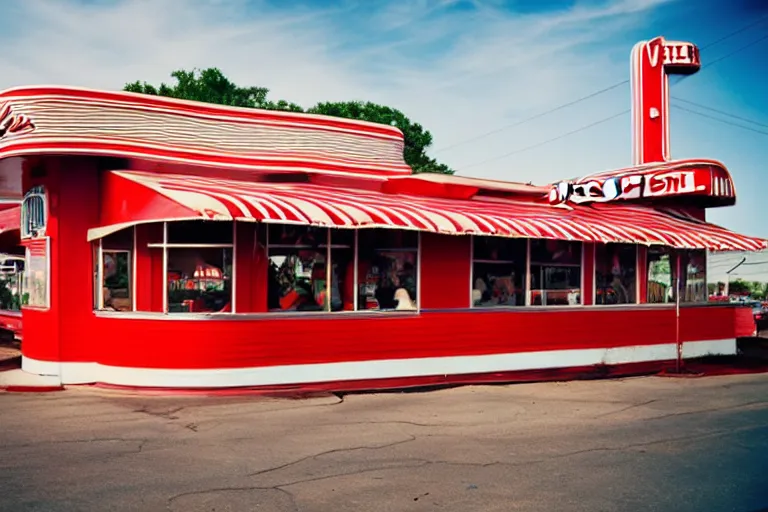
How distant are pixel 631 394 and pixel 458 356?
298cm

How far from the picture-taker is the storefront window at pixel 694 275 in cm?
1744

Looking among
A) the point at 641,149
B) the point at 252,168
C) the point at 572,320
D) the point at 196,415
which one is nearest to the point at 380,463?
the point at 196,415

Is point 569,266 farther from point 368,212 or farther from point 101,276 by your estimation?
point 101,276

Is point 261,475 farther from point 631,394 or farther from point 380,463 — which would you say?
point 631,394

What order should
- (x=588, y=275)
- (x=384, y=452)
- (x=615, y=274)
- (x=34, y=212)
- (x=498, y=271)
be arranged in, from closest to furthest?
1. (x=384, y=452)
2. (x=34, y=212)
3. (x=498, y=271)
4. (x=588, y=275)
5. (x=615, y=274)

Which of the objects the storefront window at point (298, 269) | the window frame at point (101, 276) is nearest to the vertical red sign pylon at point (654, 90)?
the storefront window at point (298, 269)

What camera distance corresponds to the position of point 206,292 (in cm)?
1189

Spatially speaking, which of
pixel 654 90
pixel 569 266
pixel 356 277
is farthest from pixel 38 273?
pixel 654 90

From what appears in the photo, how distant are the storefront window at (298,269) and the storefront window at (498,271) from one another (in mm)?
3019

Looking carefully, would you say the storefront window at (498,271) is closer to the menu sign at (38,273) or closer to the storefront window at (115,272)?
the storefront window at (115,272)

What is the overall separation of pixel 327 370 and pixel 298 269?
1.69 m

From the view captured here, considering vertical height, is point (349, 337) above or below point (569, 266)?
below

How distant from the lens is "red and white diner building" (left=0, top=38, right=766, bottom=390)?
11609 millimetres

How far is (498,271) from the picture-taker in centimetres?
1463
